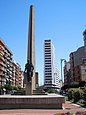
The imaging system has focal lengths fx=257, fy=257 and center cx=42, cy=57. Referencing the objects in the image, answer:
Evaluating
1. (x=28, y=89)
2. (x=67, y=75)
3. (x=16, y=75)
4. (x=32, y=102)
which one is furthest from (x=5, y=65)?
(x=32, y=102)

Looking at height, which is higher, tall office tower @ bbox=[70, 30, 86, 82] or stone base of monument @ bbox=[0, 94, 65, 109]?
tall office tower @ bbox=[70, 30, 86, 82]

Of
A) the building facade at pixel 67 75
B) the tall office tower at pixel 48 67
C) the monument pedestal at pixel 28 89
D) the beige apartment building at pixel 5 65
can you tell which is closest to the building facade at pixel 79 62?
the building facade at pixel 67 75

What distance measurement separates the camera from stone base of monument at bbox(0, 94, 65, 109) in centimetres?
1975

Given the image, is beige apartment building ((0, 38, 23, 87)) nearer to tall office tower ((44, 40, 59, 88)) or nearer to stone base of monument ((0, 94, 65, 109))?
tall office tower ((44, 40, 59, 88))

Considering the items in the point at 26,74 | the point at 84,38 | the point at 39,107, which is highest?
the point at 84,38

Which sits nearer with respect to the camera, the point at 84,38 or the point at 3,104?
the point at 3,104

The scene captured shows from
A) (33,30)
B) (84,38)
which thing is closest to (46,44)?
(84,38)

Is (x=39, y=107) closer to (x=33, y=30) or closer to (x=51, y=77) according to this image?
(x=33, y=30)

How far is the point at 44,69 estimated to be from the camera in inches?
6688

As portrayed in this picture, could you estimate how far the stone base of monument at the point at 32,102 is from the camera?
19750 mm

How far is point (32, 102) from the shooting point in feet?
65.1

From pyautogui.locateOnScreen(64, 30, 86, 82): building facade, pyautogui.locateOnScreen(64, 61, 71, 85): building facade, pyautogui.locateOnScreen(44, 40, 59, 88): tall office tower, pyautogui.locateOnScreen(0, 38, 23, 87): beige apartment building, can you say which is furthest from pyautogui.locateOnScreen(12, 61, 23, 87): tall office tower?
pyautogui.locateOnScreen(64, 30, 86, 82): building facade

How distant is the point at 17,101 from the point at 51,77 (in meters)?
150

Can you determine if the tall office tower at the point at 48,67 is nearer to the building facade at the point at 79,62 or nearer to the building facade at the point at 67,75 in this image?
the building facade at the point at 67,75
